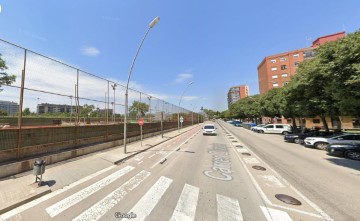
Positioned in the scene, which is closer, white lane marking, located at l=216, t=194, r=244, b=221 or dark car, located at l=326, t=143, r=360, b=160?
white lane marking, located at l=216, t=194, r=244, b=221

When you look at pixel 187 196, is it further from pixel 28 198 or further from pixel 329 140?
pixel 329 140

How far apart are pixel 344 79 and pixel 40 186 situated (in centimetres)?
1496

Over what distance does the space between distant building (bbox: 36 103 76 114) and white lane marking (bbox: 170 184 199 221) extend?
9.73 metres

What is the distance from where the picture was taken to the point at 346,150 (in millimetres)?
12266

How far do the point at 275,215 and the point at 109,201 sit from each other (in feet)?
15.5

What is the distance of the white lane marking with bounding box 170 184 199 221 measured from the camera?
4.63 metres

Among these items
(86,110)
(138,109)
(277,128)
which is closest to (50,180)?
(86,110)

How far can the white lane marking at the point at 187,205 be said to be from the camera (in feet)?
15.2

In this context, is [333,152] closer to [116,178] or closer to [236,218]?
[236,218]

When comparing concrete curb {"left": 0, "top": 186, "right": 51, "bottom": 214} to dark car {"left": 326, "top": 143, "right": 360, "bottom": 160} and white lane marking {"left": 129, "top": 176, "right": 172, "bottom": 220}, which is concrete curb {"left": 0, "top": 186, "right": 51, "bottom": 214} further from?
dark car {"left": 326, "top": 143, "right": 360, "bottom": 160}

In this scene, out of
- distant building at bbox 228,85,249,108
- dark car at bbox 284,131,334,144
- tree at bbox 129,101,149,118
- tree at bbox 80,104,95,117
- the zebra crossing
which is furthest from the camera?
distant building at bbox 228,85,249,108

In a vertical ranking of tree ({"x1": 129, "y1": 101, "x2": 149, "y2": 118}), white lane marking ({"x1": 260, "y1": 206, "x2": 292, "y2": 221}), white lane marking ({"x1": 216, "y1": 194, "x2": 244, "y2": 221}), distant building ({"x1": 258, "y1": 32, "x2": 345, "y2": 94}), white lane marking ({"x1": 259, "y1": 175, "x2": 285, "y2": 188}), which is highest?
distant building ({"x1": 258, "y1": 32, "x2": 345, "y2": 94})

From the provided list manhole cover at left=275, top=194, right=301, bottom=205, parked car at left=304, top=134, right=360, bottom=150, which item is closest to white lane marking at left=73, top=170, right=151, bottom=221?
manhole cover at left=275, top=194, right=301, bottom=205

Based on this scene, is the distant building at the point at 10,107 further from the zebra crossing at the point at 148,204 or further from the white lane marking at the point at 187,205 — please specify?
the white lane marking at the point at 187,205
